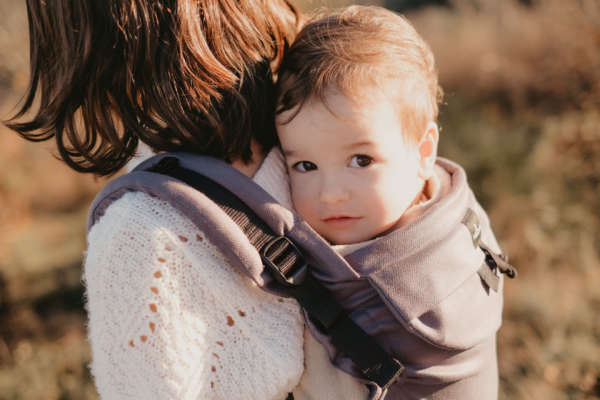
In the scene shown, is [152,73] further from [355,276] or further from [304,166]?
[355,276]

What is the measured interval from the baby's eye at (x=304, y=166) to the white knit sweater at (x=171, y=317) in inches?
16.8

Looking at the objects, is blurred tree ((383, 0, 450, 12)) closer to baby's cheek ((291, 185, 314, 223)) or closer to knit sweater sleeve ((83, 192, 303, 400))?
baby's cheek ((291, 185, 314, 223))

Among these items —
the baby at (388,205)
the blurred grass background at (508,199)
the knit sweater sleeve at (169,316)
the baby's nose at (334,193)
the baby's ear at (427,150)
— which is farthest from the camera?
the blurred grass background at (508,199)

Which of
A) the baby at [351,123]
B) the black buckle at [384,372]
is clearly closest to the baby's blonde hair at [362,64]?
the baby at [351,123]

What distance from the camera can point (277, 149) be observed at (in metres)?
1.72

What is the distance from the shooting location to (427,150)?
5.98 ft

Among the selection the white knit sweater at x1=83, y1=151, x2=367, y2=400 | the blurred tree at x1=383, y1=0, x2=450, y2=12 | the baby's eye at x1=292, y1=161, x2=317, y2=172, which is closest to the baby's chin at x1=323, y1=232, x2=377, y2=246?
the baby's eye at x1=292, y1=161, x2=317, y2=172

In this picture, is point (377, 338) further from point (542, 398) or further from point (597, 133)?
point (597, 133)

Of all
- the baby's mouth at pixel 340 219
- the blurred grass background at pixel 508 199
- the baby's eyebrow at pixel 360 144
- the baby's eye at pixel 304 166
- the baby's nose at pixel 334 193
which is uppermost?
the baby's eyebrow at pixel 360 144

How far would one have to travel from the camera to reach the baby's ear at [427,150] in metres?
1.80

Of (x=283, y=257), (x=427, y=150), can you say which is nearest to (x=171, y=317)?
(x=283, y=257)

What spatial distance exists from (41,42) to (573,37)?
252 inches

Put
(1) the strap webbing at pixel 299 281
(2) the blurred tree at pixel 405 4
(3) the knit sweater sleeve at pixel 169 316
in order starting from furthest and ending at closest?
(2) the blurred tree at pixel 405 4 → (1) the strap webbing at pixel 299 281 → (3) the knit sweater sleeve at pixel 169 316

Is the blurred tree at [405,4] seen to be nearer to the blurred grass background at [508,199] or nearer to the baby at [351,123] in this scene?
the blurred grass background at [508,199]
